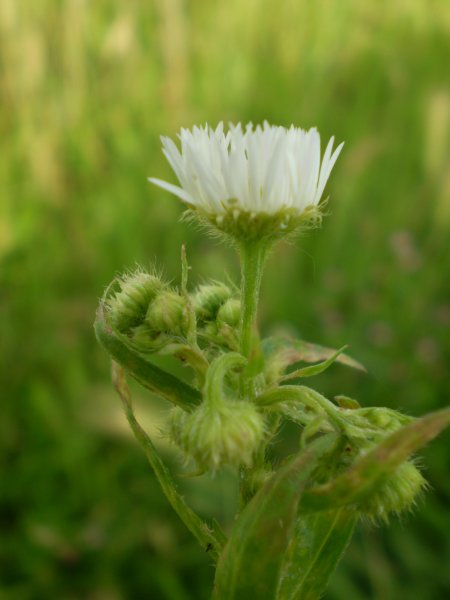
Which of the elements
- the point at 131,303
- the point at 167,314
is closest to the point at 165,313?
the point at 167,314

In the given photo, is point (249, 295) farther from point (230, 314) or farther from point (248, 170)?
point (248, 170)

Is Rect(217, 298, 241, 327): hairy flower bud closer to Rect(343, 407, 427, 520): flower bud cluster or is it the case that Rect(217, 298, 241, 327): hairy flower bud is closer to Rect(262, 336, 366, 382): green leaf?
Rect(262, 336, 366, 382): green leaf

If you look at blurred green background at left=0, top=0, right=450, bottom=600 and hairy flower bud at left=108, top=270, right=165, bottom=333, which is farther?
blurred green background at left=0, top=0, right=450, bottom=600

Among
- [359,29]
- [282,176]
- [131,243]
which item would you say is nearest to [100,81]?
[131,243]

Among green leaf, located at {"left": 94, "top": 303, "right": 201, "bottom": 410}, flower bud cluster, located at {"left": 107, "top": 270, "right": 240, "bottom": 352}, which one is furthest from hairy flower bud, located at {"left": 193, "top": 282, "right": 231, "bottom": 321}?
green leaf, located at {"left": 94, "top": 303, "right": 201, "bottom": 410}

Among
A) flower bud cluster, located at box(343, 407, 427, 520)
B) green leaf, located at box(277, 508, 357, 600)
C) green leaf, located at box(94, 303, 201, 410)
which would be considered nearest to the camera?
flower bud cluster, located at box(343, 407, 427, 520)

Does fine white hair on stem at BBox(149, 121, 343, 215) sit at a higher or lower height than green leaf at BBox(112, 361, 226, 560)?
higher
